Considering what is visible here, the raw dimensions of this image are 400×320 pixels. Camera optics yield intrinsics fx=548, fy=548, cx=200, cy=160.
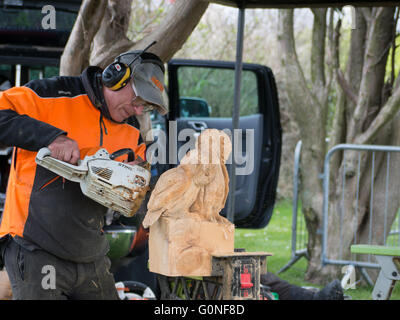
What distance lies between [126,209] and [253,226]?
3.11m

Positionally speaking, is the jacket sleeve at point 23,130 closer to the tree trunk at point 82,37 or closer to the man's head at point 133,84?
the man's head at point 133,84

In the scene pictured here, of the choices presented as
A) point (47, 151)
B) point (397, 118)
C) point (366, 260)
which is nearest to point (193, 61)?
point (397, 118)

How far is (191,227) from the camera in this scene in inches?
89.6

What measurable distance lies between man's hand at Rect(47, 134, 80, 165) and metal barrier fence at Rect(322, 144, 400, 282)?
12.4 feet

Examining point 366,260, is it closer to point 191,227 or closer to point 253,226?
point 253,226

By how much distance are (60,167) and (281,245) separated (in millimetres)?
5465

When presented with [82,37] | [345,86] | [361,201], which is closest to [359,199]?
[361,201]

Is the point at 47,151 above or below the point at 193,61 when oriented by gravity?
below

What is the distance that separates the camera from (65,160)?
2107 mm

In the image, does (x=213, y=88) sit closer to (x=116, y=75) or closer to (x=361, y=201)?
(x=361, y=201)

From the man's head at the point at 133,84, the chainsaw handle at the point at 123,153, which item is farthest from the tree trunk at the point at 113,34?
the chainsaw handle at the point at 123,153

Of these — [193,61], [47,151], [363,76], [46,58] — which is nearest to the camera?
[47,151]

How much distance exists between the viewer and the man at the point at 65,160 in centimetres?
217

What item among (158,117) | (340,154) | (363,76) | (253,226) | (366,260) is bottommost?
(366,260)
